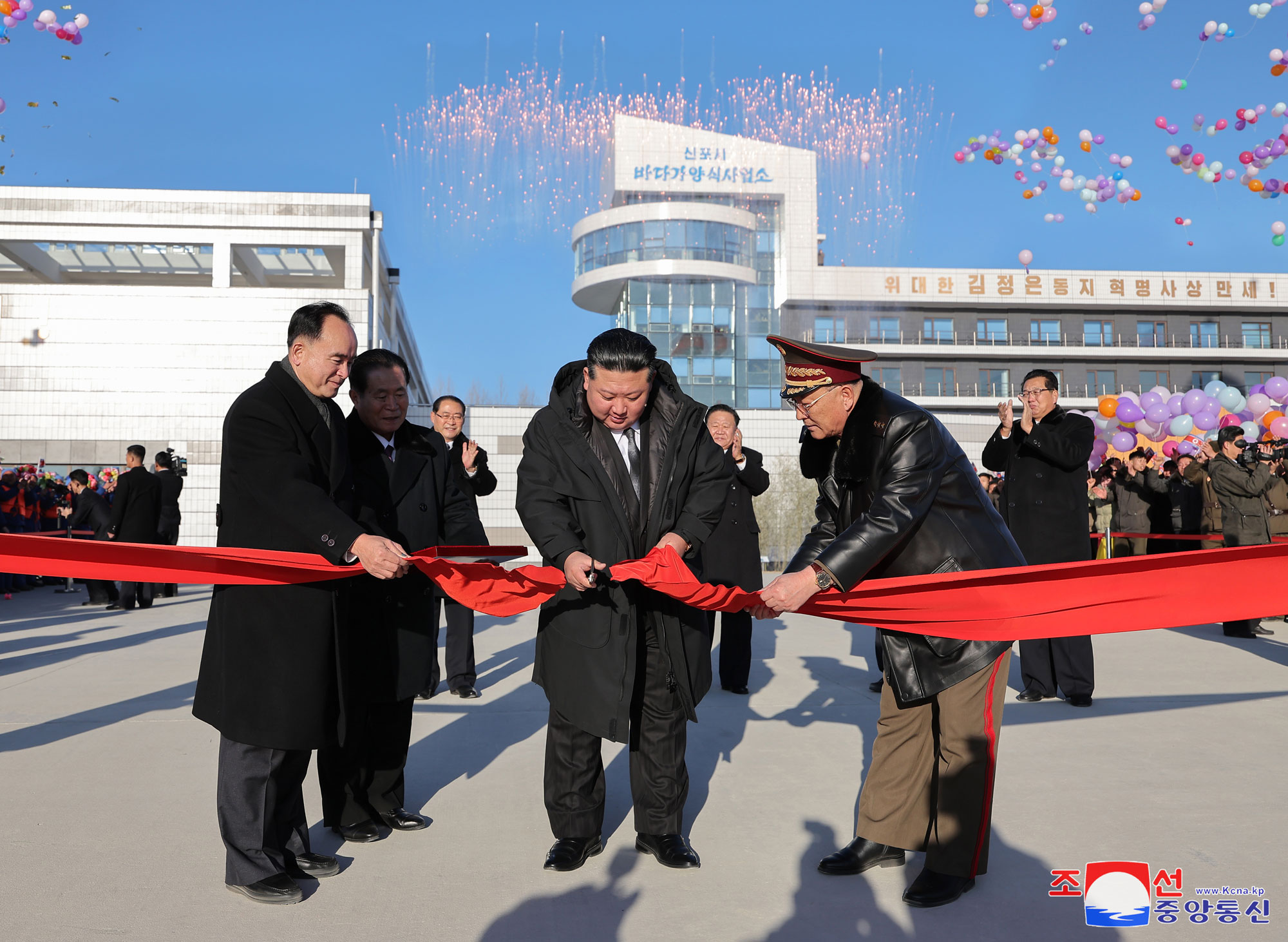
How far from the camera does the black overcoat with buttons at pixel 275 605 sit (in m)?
2.90

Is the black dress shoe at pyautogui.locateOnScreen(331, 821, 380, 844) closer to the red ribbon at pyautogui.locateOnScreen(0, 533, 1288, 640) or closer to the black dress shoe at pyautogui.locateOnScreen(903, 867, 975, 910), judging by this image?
the red ribbon at pyautogui.locateOnScreen(0, 533, 1288, 640)

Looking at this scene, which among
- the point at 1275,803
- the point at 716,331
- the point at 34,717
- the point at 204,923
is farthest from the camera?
the point at 716,331

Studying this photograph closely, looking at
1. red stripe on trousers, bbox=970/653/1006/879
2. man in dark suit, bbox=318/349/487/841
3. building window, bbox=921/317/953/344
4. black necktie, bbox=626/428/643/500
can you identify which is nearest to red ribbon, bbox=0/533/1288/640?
red stripe on trousers, bbox=970/653/1006/879

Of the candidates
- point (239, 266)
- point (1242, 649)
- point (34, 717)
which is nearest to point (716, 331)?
point (239, 266)

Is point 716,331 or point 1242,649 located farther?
point 716,331

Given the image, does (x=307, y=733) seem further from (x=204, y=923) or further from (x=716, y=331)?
(x=716, y=331)

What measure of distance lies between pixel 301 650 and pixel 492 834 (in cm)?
117

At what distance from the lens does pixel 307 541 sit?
3.07 metres

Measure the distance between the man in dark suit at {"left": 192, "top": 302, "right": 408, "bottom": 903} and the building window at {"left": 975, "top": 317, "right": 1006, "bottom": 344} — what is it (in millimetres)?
52798

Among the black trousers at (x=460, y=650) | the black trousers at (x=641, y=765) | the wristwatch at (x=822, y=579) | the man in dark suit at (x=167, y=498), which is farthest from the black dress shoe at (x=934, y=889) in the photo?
the man in dark suit at (x=167, y=498)

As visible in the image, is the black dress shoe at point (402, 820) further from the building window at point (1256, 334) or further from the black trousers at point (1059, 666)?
the building window at point (1256, 334)

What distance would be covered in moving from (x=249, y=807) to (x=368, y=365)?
6.28ft

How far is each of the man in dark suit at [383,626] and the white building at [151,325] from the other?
1046 inches

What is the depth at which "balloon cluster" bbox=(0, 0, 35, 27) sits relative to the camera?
7664mm
